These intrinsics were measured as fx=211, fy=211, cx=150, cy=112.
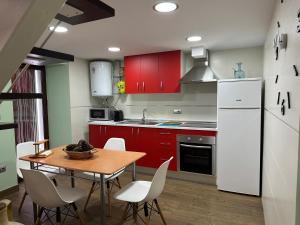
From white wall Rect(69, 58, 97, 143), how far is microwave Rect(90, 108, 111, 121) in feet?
0.46

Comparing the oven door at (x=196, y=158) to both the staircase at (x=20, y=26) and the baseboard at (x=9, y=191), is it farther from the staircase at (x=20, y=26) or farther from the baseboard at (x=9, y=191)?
the staircase at (x=20, y=26)

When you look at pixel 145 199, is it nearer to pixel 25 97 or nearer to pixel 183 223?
pixel 183 223

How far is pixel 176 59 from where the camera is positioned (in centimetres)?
359

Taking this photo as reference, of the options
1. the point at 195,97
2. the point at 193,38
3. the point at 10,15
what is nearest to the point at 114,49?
the point at 193,38

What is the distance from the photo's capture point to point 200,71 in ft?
11.5

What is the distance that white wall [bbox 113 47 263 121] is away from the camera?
3.45 m

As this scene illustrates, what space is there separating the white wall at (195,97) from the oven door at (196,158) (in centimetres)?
70

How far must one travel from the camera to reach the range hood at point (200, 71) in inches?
131

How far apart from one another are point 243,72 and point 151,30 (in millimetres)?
1684

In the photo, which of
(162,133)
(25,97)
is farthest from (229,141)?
(25,97)

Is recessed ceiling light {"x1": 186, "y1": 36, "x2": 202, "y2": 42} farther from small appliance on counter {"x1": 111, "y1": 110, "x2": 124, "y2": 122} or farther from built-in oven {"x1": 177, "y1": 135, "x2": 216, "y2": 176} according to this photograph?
small appliance on counter {"x1": 111, "y1": 110, "x2": 124, "y2": 122}

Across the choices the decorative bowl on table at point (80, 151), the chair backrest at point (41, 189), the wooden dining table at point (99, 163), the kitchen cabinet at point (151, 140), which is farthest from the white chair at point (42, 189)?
the kitchen cabinet at point (151, 140)

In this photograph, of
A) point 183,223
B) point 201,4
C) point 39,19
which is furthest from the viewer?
point 183,223

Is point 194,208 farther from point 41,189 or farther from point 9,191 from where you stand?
point 9,191
